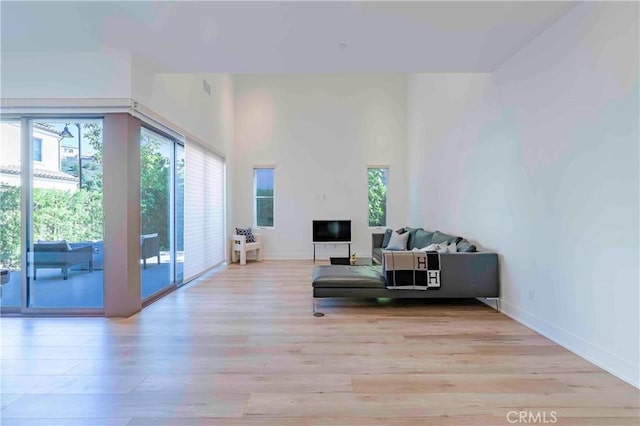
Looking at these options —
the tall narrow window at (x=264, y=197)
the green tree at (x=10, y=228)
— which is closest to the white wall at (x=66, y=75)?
the green tree at (x=10, y=228)

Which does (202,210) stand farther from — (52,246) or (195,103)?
(52,246)

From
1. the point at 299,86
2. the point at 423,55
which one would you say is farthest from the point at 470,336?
the point at 299,86

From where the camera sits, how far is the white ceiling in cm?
281

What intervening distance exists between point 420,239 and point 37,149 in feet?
18.9

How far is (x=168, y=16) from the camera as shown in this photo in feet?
9.62

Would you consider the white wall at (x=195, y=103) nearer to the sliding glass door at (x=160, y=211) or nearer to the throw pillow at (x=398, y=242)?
the sliding glass door at (x=160, y=211)

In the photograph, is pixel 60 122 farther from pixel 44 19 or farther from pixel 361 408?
pixel 361 408

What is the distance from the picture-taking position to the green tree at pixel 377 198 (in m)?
8.83

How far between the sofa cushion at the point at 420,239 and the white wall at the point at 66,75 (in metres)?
4.94

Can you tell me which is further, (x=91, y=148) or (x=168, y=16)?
(x=91, y=148)

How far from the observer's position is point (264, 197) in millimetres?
8836

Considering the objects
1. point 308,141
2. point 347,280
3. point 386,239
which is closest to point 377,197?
point 386,239

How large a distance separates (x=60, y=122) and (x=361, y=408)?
4.45 metres

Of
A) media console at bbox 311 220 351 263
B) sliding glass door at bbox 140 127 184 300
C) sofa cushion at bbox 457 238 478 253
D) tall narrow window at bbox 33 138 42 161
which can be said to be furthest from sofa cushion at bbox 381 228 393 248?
tall narrow window at bbox 33 138 42 161
